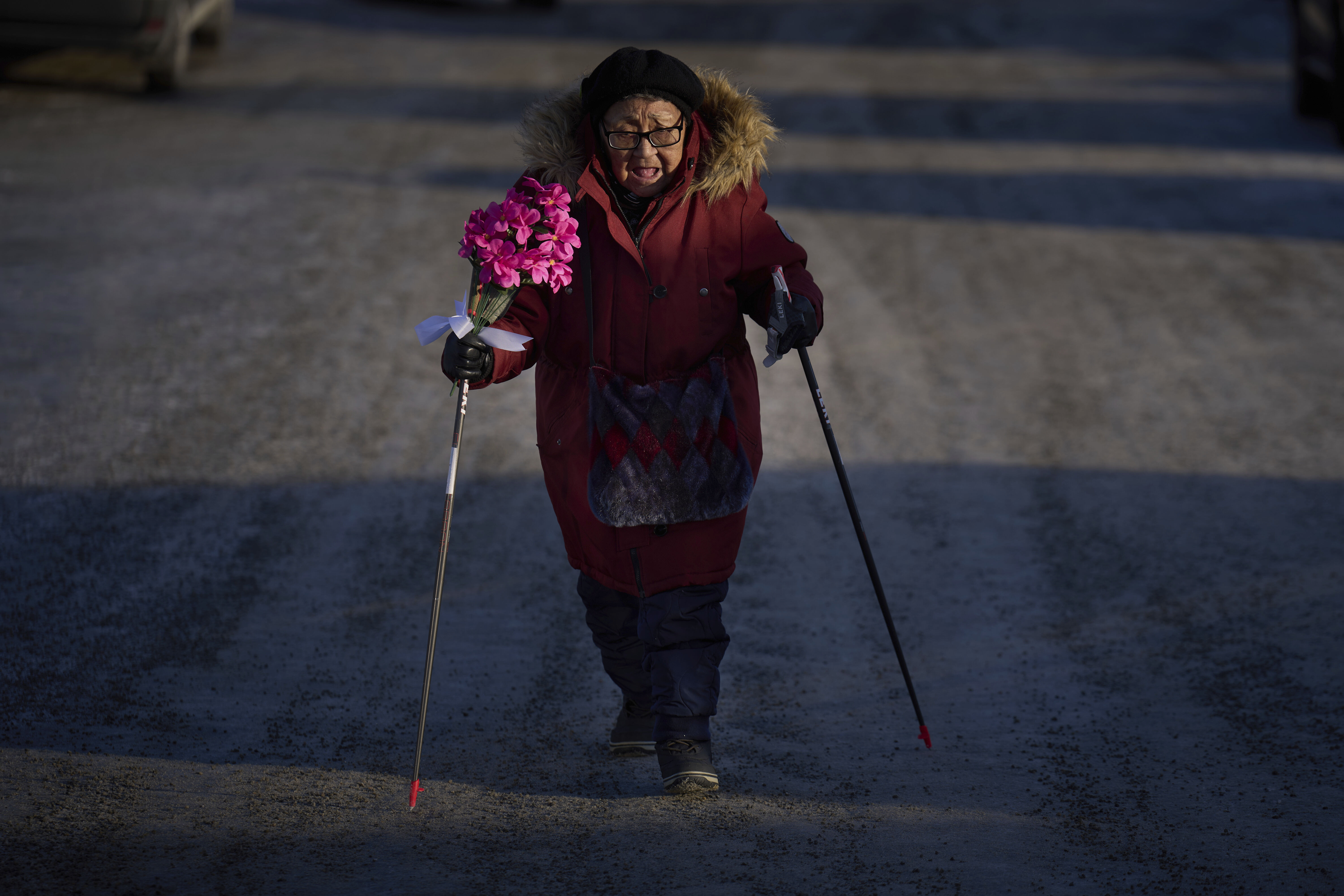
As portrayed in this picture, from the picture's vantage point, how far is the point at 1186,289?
7.80 m

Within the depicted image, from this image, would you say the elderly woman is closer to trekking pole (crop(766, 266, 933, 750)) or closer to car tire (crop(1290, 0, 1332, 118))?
trekking pole (crop(766, 266, 933, 750))

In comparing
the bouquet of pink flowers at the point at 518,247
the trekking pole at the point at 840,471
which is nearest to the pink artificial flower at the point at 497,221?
the bouquet of pink flowers at the point at 518,247

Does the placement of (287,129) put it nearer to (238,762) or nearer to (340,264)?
(340,264)

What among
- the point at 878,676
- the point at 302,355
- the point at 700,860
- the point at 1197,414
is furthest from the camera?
the point at 302,355

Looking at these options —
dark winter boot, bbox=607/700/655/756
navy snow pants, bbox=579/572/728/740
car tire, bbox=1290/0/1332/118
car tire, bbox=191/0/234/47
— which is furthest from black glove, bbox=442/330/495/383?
car tire, bbox=191/0/234/47

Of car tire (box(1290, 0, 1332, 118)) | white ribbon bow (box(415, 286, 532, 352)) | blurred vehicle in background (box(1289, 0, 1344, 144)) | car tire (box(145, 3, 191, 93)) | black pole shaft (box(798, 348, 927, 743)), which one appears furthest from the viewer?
car tire (box(1290, 0, 1332, 118))

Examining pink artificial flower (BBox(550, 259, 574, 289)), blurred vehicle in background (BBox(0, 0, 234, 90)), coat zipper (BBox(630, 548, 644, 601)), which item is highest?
blurred vehicle in background (BBox(0, 0, 234, 90))

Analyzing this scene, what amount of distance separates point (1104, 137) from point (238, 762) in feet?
31.3

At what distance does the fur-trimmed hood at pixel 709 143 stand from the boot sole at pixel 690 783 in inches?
61.4

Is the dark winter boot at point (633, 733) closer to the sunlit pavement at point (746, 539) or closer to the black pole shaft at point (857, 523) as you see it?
the sunlit pavement at point (746, 539)

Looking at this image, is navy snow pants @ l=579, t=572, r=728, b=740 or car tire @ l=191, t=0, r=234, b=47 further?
car tire @ l=191, t=0, r=234, b=47

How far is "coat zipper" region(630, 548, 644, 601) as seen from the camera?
3377 mm

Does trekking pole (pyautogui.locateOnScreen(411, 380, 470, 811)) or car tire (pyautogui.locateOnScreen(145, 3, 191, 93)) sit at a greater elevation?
car tire (pyautogui.locateOnScreen(145, 3, 191, 93))

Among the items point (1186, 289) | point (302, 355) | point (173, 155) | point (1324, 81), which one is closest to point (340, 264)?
point (302, 355)
